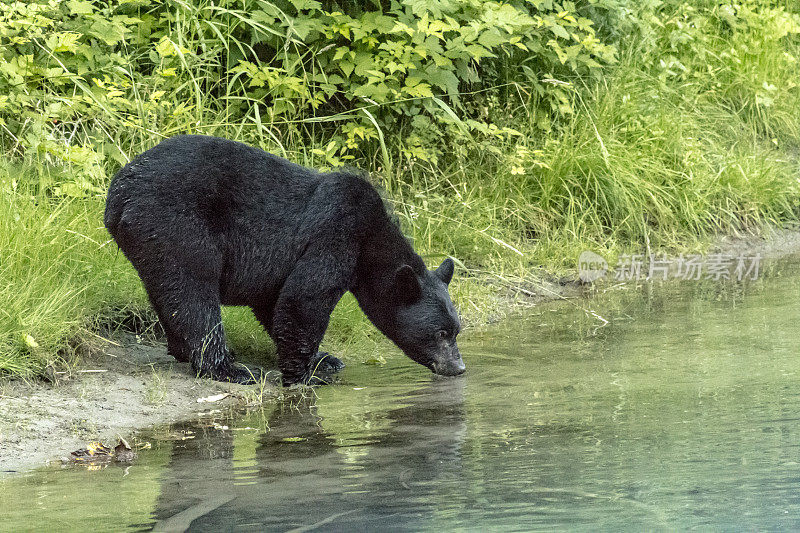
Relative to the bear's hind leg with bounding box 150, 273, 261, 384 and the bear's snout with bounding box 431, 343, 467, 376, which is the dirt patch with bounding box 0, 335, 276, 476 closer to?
the bear's hind leg with bounding box 150, 273, 261, 384

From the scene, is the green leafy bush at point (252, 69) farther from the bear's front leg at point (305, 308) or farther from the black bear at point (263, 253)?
the bear's front leg at point (305, 308)

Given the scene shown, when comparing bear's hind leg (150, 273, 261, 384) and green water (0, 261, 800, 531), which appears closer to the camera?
green water (0, 261, 800, 531)

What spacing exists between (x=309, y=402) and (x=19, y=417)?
1450 mm

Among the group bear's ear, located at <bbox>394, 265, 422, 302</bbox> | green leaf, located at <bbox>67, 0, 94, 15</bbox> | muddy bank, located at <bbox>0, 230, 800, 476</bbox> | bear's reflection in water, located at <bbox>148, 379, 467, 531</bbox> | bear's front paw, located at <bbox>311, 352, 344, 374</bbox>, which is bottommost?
bear's front paw, located at <bbox>311, 352, 344, 374</bbox>

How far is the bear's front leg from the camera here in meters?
6.16

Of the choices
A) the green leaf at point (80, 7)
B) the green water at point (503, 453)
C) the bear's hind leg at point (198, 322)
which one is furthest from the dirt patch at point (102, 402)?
the green leaf at point (80, 7)

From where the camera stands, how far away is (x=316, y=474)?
4258 millimetres

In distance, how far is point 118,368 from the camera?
6.18 m

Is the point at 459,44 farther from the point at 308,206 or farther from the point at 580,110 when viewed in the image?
the point at 308,206

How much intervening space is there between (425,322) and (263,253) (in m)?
0.99

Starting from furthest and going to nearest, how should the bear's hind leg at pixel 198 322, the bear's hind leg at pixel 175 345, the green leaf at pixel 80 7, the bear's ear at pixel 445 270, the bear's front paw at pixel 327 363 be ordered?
the green leaf at pixel 80 7
the bear's ear at pixel 445 270
the bear's front paw at pixel 327 363
the bear's hind leg at pixel 175 345
the bear's hind leg at pixel 198 322

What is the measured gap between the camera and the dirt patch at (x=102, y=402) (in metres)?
4.98

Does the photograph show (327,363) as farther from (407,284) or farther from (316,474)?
(316,474)

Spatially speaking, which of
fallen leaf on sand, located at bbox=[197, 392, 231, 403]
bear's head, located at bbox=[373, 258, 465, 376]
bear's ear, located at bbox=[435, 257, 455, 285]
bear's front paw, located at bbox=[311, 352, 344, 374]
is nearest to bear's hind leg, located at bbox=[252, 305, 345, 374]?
bear's front paw, located at bbox=[311, 352, 344, 374]
